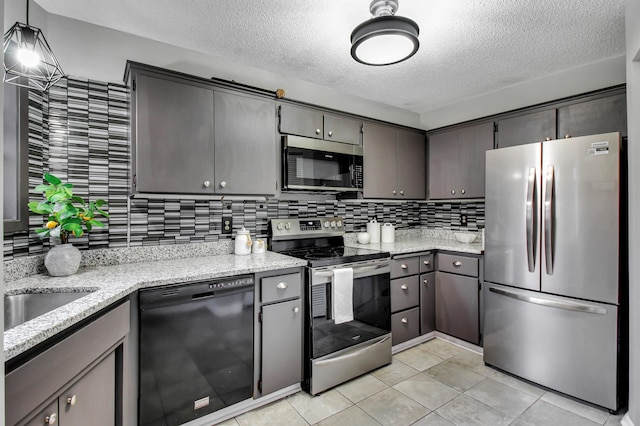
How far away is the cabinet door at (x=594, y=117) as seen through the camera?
7.89ft

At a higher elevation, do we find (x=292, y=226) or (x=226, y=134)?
(x=226, y=134)

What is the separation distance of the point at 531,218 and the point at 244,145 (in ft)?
7.02

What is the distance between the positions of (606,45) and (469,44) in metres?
1.05

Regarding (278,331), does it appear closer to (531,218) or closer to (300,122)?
(300,122)

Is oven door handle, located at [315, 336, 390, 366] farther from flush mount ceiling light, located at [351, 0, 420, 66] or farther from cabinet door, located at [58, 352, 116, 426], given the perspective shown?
flush mount ceiling light, located at [351, 0, 420, 66]

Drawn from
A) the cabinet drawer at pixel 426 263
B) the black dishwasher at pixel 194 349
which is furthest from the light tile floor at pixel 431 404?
the cabinet drawer at pixel 426 263

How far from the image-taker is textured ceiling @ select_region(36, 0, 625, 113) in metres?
1.91

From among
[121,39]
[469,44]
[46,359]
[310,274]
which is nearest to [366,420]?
[310,274]

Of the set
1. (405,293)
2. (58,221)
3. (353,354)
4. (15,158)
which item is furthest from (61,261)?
(405,293)

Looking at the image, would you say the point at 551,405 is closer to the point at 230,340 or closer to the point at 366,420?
the point at 366,420

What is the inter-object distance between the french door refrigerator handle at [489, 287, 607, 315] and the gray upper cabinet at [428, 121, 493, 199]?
3.51 feet

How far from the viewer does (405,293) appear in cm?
290

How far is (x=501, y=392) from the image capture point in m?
2.24

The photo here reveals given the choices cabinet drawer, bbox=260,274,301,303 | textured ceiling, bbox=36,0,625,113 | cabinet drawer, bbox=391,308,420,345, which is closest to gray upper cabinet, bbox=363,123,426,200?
textured ceiling, bbox=36,0,625,113
